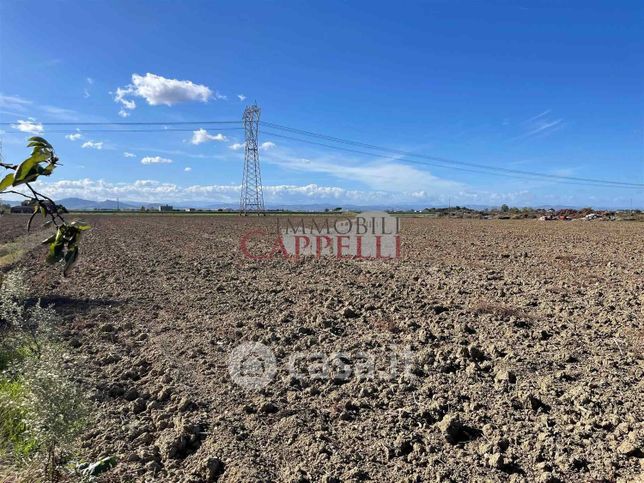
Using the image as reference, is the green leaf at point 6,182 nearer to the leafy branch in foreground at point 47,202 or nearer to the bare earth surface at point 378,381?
the leafy branch in foreground at point 47,202

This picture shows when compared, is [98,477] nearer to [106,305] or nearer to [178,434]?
[178,434]

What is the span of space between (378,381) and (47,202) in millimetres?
4615

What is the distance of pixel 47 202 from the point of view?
1.38m

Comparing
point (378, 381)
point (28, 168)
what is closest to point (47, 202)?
point (28, 168)

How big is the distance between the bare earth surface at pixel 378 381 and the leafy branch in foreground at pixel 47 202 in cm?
304

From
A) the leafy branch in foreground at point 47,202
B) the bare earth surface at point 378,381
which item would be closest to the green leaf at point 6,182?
the leafy branch in foreground at point 47,202

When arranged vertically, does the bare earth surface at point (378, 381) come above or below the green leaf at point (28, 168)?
below

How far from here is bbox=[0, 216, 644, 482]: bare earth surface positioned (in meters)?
3.86

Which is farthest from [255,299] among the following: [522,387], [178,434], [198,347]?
[522,387]

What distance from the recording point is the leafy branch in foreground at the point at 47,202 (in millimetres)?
1226

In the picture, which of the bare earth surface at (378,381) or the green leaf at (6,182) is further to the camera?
the bare earth surface at (378,381)

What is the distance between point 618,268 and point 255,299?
993cm

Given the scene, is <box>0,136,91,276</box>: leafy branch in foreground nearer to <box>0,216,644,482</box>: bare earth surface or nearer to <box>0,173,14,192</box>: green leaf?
<box>0,173,14,192</box>: green leaf

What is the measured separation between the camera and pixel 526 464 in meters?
3.68
